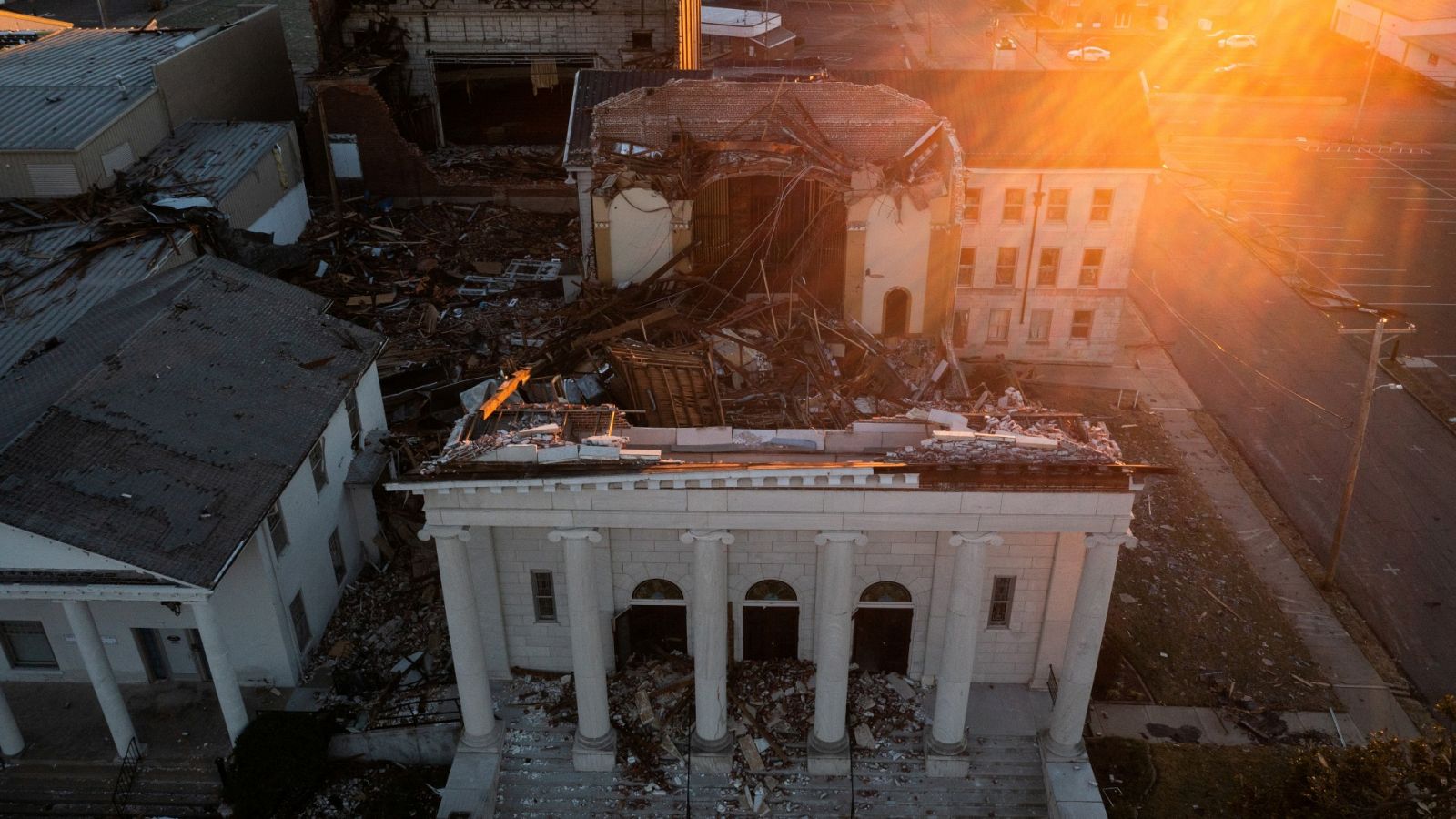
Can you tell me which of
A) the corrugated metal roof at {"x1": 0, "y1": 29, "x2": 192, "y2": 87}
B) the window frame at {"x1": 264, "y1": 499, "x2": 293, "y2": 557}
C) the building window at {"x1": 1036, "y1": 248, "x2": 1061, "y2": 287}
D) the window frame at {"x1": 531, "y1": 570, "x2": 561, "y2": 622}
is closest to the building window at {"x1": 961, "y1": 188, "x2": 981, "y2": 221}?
the building window at {"x1": 1036, "y1": 248, "x2": 1061, "y2": 287}

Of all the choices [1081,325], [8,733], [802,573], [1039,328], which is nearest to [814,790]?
[802,573]

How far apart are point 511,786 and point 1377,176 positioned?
214 ft

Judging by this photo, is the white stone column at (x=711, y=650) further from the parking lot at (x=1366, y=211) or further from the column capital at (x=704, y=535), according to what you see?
the parking lot at (x=1366, y=211)

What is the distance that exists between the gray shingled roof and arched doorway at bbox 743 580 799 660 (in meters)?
11.5

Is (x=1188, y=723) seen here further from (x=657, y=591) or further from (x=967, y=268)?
(x=967, y=268)

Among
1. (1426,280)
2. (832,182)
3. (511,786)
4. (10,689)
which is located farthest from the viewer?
(1426,280)

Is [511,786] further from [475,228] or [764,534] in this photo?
[475,228]

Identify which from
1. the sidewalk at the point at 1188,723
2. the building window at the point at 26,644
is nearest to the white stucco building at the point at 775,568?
the sidewalk at the point at 1188,723

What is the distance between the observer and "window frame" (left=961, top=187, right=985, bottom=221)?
4331cm

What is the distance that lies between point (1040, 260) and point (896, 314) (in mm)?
8847

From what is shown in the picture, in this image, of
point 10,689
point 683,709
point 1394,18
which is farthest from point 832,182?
point 1394,18

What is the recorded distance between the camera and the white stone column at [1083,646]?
72.2 ft

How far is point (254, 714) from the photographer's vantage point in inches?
1047

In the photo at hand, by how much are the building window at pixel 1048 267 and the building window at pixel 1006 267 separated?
102 cm
